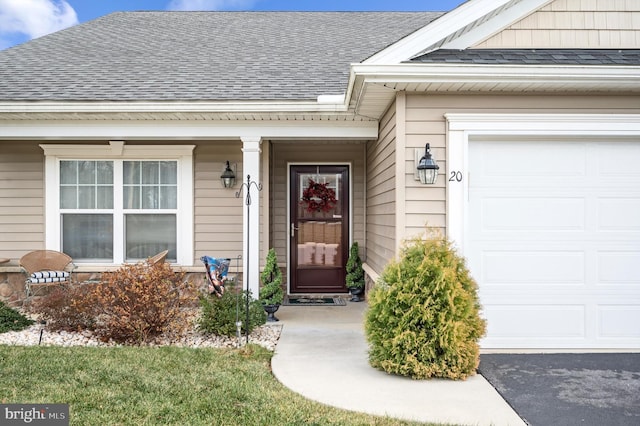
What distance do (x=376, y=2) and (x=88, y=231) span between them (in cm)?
1861

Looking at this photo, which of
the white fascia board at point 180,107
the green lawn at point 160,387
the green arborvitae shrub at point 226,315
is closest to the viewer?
the green lawn at point 160,387

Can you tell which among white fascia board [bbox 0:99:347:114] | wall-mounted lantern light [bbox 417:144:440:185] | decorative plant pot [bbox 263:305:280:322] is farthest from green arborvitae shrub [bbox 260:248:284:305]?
wall-mounted lantern light [bbox 417:144:440:185]

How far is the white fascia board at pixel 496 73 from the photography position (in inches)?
171

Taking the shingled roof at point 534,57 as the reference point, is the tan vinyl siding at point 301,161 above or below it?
below

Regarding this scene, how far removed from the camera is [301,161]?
7.90 meters

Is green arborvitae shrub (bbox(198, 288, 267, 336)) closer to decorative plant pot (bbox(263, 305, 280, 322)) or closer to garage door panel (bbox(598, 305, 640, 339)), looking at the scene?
decorative plant pot (bbox(263, 305, 280, 322))

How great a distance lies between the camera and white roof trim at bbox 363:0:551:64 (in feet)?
14.6

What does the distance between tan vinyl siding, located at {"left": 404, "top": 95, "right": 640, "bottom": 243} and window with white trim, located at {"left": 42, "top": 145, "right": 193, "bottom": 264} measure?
146 inches

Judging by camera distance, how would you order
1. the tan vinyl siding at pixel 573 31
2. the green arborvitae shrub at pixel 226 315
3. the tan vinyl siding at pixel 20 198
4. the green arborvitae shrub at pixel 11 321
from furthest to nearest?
the tan vinyl siding at pixel 20 198, the green arborvitae shrub at pixel 11 321, the green arborvitae shrub at pixel 226 315, the tan vinyl siding at pixel 573 31

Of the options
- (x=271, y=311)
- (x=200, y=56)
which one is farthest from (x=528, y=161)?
(x=200, y=56)

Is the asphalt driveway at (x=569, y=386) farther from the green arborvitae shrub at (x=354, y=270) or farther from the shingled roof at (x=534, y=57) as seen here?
the green arborvitae shrub at (x=354, y=270)

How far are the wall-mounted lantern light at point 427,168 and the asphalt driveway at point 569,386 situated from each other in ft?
5.73

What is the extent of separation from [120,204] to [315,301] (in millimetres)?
3240

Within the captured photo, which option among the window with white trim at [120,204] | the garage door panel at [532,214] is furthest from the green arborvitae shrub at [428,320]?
the window with white trim at [120,204]
